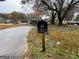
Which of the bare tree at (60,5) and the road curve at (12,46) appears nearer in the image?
the road curve at (12,46)

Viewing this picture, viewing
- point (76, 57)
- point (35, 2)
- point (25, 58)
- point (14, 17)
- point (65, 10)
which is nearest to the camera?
point (76, 57)

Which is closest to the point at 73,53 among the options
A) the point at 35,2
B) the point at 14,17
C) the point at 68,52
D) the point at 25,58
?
the point at 68,52

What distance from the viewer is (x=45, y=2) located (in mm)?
39250

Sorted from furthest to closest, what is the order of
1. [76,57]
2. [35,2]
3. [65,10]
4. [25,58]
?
[65,10], [35,2], [25,58], [76,57]

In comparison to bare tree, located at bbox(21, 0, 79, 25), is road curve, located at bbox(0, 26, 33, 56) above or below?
below

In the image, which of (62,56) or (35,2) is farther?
(35,2)

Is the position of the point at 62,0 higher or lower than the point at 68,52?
higher

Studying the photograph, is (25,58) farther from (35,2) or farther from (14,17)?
(14,17)

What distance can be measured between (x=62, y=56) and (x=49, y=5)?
105ft

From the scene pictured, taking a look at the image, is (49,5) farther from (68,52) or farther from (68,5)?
(68,52)

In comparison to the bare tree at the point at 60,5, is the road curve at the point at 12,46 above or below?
below

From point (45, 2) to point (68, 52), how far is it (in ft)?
98.0

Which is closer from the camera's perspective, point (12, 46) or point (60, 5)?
point (12, 46)

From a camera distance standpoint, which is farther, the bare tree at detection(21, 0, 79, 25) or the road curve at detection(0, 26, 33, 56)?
the bare tree at detection(21, 0, 79, 25)
